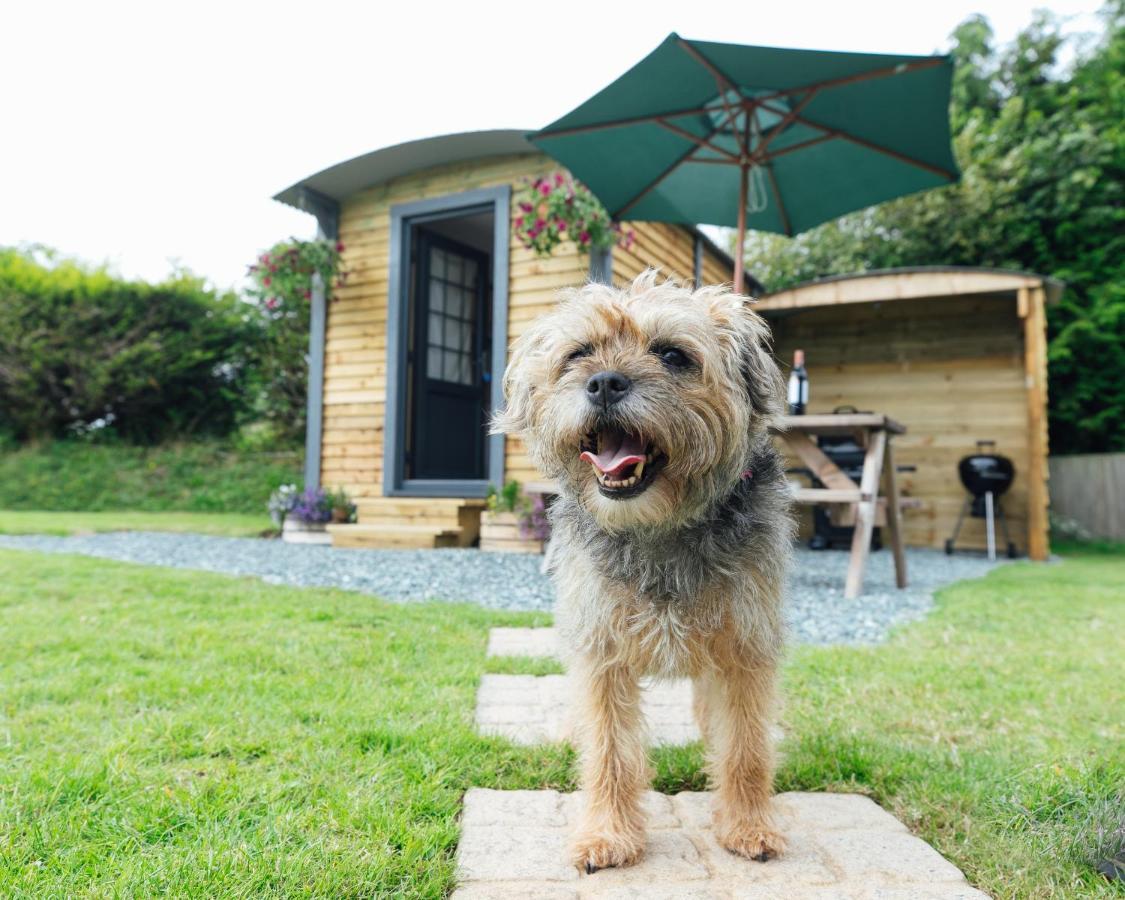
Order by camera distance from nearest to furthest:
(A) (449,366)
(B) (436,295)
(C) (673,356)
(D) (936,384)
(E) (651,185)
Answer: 1. (C) (673,356)
2. (E) (651,185)
3. (B) (436,295)
4. (A) (449,366)
5. (D) (936,384)

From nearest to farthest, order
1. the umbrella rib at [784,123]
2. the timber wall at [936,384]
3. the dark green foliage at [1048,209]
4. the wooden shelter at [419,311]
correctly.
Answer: the umbrella rib at [784,123]
the wooden shelter at [419,311]
the timber wall at [936,384]
the dark green foliage at [1048,209]

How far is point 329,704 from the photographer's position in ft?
9.23

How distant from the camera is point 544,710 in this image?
2990 mm

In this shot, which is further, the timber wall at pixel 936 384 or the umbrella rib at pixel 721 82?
the timber wall at pixel 936 384

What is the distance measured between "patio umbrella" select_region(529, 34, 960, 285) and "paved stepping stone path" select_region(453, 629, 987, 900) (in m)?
3.25

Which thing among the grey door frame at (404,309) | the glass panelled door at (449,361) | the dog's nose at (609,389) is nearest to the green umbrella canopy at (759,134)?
the grey door frame at (404,309)

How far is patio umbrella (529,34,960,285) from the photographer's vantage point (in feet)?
14.8

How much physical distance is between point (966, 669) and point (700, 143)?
4.08 m

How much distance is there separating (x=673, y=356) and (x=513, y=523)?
6.21 meters

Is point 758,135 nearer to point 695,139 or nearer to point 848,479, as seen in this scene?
point 695,139

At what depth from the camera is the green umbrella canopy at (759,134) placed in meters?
4.49

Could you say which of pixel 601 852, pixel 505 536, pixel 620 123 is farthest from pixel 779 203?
pixel 601 852

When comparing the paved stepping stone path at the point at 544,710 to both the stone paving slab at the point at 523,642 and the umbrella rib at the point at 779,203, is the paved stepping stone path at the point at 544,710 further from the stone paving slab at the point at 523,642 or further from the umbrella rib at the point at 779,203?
the umbrella rib at the point at 779,203

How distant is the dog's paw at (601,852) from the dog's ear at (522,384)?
111 centimetres
